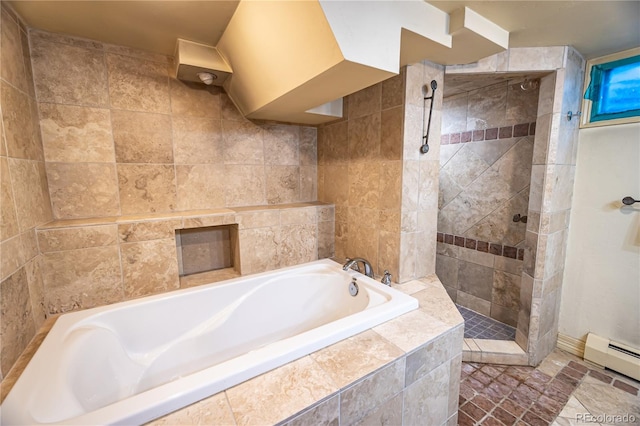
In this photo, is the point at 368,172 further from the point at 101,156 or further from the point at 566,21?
the point at 101,156

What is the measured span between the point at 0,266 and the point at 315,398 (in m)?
1.23

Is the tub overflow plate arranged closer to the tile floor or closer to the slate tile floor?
the tile floor

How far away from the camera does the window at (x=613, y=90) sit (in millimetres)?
1619

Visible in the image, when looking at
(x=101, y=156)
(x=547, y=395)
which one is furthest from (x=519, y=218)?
(x=101, y=156)

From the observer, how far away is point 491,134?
2.32 meters

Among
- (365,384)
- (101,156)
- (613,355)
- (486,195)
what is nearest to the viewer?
(365,384)

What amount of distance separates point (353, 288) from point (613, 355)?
1782 mm

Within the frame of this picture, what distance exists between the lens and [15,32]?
4.20ft

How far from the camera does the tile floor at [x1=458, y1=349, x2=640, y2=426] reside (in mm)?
1479

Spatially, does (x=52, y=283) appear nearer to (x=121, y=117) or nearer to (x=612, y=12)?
(x=121, y=117)

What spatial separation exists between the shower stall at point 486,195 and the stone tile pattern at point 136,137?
5.56 feet

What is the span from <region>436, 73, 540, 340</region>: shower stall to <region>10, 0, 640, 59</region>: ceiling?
0.44m

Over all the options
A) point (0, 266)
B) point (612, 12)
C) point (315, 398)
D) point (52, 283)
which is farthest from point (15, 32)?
point (612, 12)

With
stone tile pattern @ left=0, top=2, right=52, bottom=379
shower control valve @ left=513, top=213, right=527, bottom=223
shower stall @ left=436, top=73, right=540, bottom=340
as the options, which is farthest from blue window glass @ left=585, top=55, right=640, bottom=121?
stone tile pattern @ left=0, top=2, right=52, bottom=379
